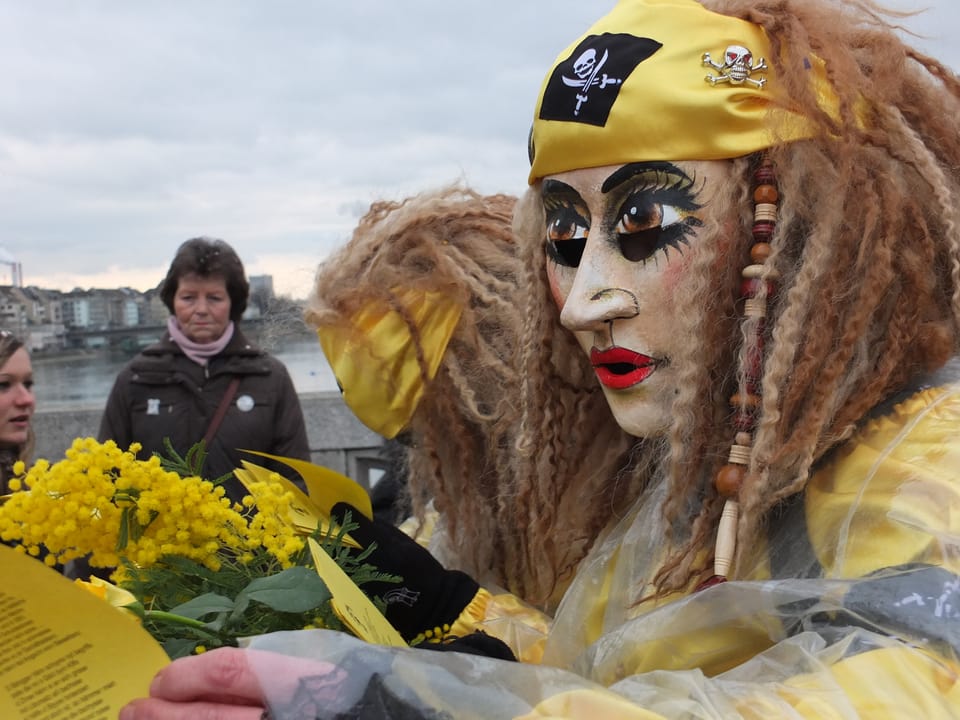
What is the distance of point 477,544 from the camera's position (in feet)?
6.73

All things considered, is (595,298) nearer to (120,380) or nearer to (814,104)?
(814,104)

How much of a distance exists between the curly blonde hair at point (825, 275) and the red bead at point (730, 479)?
0.03m

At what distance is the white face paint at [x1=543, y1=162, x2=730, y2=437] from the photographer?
1425 millimetres

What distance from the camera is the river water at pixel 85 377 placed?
3.94 m

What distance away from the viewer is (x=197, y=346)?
344 cm

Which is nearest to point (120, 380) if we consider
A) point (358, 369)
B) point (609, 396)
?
point (358, 369)

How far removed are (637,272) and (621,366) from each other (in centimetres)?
15

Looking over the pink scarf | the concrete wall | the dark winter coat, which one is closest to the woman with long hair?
the dark winter coat

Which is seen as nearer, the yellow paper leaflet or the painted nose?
the yellow paper leaflet

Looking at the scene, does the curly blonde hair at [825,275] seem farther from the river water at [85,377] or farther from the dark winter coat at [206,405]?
the dark winter coat at [206,405]

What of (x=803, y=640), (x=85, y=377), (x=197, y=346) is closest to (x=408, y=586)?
(x=803, y=640)

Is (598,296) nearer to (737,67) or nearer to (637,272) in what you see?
(637,272)

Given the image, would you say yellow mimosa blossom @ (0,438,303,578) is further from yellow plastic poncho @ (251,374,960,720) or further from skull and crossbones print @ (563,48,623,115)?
skull and crossbones print @ (563,48,623,115)

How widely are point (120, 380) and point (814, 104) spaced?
271 cm
